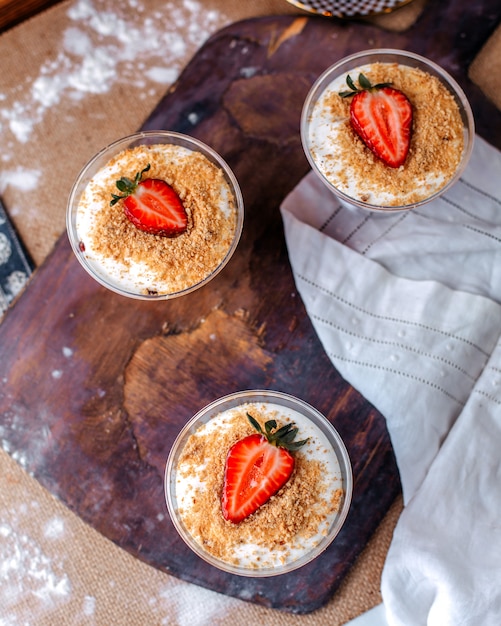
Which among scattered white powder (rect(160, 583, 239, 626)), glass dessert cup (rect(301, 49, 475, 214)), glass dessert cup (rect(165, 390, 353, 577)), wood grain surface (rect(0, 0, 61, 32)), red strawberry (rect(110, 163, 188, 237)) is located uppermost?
glass dessert cup (rect(301, 49, 475, 214))

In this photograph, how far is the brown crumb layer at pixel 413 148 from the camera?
1574 mm

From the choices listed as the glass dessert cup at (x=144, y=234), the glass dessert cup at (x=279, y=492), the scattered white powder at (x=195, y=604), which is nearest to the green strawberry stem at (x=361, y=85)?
the glass dessert cup at (x=144, y=234)

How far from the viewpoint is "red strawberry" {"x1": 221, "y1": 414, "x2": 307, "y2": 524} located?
1488 millimetres

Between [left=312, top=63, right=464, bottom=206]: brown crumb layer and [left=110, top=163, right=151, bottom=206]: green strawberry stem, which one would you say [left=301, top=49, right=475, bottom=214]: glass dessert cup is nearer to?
[left=312, top=63, right=464, bottom=206]: brown crumb layer

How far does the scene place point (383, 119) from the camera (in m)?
1.54

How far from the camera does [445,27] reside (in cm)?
176

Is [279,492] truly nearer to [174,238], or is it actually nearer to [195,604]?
[195,604]

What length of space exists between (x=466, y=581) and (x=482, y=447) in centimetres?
32

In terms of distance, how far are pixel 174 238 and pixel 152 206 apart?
9 centimetres

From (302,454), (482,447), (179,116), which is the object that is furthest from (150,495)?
(179,116)

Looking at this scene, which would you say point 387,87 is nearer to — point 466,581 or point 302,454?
point 302,454

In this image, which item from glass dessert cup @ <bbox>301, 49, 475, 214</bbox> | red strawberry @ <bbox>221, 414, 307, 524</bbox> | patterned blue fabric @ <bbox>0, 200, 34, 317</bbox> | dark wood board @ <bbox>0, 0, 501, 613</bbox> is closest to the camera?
red strawberry @ <bbox>221, 414, 307, 524</bbox>

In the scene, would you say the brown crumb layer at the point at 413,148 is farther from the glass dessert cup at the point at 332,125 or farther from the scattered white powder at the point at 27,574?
the scattered white powder at the point at 27,574

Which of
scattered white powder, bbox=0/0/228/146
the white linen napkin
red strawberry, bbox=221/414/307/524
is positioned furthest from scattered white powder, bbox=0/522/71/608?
scattered white powder, bbox=0/0/228/146
